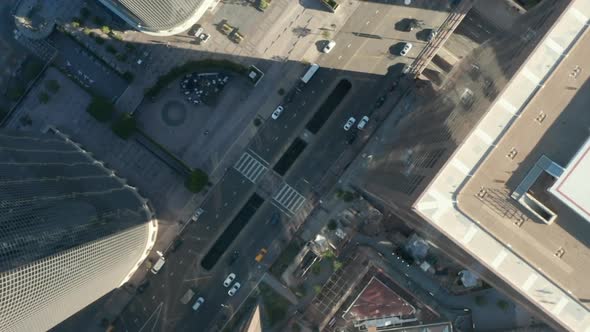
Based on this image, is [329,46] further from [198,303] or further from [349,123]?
[198,303]

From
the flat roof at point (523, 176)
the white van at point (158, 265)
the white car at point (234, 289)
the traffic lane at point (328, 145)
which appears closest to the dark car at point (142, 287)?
the white van at point (158, 265)

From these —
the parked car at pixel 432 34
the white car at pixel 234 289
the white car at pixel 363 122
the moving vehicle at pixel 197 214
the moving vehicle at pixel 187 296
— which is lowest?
the moving vehicle at pixel 187 296

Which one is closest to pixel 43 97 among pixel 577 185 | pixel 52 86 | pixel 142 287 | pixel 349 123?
pixel 52 86

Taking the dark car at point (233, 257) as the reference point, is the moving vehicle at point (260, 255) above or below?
above

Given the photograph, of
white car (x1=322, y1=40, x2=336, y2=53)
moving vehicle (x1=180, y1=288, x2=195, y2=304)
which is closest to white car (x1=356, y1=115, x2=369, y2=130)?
white car (x1=322, y1=40, x2=336, y2=53)

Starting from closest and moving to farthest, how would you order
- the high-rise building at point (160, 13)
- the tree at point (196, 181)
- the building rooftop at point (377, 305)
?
the high-rise building at point (160, 13)
the building rooftop at point (377, 305)
the tree at point (196, 181)

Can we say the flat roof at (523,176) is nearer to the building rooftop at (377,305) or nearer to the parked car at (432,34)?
the building rooftop at (377,305)
